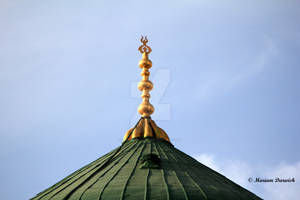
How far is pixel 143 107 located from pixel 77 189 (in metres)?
6.86

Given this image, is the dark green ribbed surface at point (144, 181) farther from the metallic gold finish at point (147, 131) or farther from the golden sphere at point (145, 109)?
A: the golden sphere at point (145, 109)

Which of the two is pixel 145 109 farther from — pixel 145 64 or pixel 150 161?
pixel 150 161

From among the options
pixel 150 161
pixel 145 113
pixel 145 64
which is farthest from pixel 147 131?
pixel 150 161

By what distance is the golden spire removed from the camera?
2045cm

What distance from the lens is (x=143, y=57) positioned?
22875mm

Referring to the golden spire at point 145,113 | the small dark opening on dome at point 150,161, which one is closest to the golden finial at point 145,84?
the golden spire at point 145,113

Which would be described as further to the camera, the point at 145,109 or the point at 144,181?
the point at 145,109

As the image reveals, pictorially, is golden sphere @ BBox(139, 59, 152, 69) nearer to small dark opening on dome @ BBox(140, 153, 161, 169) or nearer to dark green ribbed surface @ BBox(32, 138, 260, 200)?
dark green ribbed surface @ BBox(32, 138, 260, 200)

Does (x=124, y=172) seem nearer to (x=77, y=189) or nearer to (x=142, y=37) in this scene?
(x=77, y=189)

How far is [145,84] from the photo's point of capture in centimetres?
2206

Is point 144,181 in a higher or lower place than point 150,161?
lower

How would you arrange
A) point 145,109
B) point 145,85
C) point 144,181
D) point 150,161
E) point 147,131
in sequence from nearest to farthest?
1. point 144,181
2. point 150,161
3. point 147,131
4. point 145,109
5. point 145,85

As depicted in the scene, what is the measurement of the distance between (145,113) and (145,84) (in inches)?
57.0

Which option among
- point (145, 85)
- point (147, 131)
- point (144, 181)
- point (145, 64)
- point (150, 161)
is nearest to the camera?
point (144, 181)
